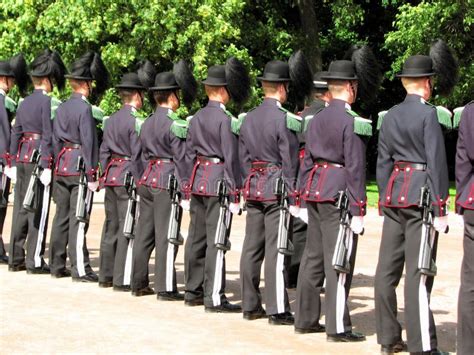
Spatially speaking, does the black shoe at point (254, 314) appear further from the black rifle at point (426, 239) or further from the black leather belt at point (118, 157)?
the black leather belt at point (118, 157)

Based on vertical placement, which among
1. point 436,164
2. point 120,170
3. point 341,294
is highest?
point 436,164

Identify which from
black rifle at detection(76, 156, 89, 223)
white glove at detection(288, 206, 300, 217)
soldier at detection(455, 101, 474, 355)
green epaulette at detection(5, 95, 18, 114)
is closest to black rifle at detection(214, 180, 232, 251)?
white glove at detection(288, 206, 300, 217)

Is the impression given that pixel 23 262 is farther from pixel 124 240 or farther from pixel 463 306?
pixel 463 306

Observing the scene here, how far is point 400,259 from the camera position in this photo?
7.67m

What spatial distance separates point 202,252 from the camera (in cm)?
966

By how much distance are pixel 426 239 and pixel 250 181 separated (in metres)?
1.92

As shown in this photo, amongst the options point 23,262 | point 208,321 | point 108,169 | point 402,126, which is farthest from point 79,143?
point 402,126

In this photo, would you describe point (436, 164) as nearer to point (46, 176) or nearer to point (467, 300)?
point (467, 300)

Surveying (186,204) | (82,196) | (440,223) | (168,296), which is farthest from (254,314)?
(82,196)

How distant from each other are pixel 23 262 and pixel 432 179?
536 cm

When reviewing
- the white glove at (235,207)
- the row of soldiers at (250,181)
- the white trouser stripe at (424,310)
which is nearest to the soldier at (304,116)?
the row of soldiers at (250,181)

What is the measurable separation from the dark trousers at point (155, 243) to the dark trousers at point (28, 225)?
147 centimetres

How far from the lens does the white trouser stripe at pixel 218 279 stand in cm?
926

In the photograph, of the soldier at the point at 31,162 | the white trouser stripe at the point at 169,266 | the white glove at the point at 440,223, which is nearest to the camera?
the white glove at the point at 440,223
